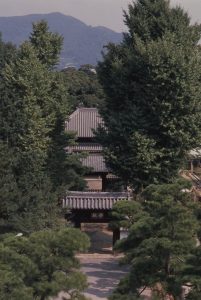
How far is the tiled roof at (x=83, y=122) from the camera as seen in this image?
3372cm

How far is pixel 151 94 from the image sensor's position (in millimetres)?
20297

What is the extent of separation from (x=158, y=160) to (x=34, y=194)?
4.91m

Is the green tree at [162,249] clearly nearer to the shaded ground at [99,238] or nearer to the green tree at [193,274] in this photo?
the green tree at [193,274]

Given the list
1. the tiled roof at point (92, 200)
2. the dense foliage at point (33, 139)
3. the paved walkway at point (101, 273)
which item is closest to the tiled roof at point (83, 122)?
the dense foliage at point (33, 139)

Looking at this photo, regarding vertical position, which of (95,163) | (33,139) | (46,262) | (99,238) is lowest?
(99,238)

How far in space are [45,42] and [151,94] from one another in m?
5.93

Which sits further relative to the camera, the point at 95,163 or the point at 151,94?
the point at 95,163

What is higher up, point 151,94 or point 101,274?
point 151,94

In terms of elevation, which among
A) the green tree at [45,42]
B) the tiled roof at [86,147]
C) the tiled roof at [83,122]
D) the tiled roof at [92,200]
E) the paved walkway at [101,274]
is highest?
the green tree at [45,42]

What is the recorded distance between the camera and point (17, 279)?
28.1ft

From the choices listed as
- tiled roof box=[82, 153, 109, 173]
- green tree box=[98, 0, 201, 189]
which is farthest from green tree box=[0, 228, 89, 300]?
tiled roof box=[82, 153, 109, 173]

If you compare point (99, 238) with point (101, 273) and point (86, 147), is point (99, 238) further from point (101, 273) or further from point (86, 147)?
point (86, 147)

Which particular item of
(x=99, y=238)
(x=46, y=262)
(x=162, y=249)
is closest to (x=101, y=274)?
(x=99, y=238)

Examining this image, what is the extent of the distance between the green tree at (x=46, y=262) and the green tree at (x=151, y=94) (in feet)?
35.0
